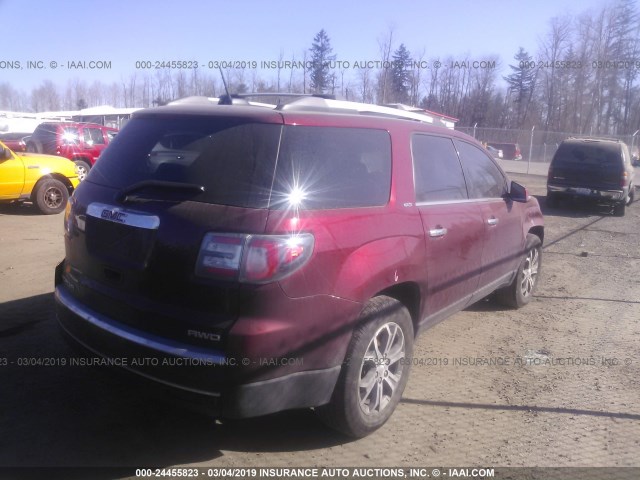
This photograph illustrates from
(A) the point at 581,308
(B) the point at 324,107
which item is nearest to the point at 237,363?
(B) the point at 324,107

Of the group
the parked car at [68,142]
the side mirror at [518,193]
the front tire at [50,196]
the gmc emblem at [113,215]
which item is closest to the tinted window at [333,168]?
the gmc emblem at [113,215]

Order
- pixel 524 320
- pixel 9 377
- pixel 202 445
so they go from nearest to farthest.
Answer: pixel 202 445 < pixel 9 377 < pixel 524 320

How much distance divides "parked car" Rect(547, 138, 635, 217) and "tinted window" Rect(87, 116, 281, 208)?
12951 mm

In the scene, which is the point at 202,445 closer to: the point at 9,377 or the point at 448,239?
the point at 9,377

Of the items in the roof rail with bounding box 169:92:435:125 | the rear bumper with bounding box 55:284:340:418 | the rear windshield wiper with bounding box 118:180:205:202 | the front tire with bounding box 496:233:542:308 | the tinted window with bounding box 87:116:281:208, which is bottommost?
the front tire with bounding box 496:233:542:308

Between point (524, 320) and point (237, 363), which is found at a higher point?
point (237, 363)

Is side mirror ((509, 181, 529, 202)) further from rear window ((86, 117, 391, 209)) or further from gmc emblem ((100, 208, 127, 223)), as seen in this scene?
gmc emblem ((100, 208, 127, 223))

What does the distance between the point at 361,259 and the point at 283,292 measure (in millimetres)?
579

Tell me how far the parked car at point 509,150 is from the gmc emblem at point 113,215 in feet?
120

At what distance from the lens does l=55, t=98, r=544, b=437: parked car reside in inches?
104

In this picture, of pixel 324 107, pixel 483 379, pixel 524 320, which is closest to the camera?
pixel 324 107

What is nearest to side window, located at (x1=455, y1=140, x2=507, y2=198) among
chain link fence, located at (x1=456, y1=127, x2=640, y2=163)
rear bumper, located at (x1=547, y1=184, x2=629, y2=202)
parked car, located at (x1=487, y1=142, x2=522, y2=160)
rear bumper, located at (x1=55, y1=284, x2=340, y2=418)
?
rear bumper, located at (x1=55, y1=284, x2=340, y2=418)

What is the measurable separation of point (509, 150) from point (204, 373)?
123 ft

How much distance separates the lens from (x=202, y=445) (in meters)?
3.19
